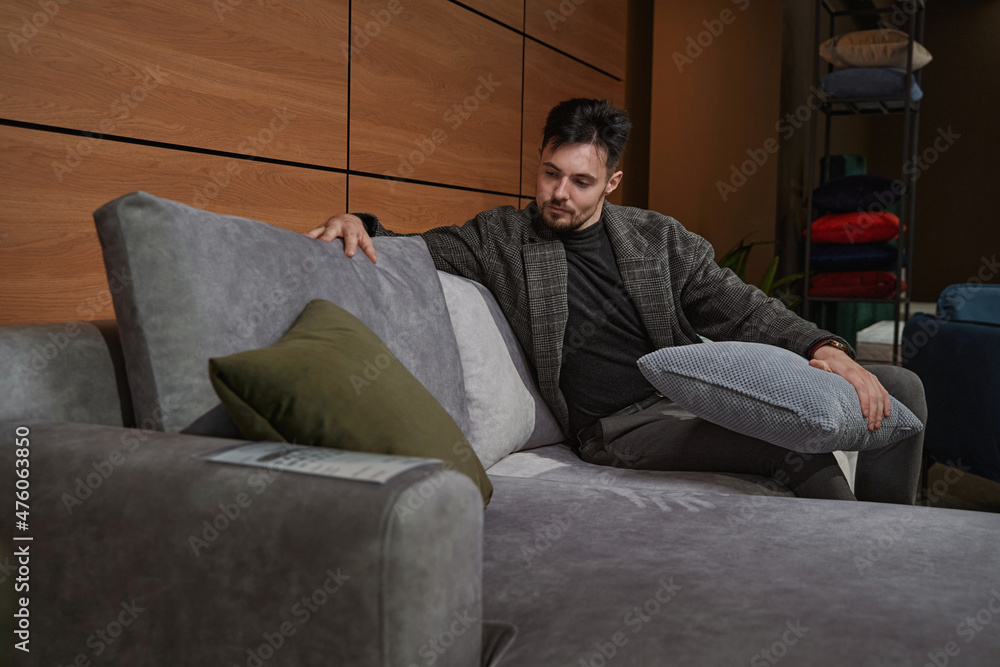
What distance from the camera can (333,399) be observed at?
88 cm

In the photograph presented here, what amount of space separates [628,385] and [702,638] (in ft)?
3.40

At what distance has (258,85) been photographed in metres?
1.78

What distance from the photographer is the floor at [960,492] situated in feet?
8.55

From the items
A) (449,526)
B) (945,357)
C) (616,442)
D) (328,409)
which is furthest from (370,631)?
A: (945,357)

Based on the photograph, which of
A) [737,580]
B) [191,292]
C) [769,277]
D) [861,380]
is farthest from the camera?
[769,277]

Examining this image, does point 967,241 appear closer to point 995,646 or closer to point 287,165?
point 287,165

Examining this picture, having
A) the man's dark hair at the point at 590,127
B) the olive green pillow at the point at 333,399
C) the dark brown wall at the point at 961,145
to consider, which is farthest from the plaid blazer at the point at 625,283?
the dark brown wall at the point at 961,145

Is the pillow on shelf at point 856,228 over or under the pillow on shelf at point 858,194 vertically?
under

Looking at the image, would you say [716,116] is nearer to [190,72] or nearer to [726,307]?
[726,307]

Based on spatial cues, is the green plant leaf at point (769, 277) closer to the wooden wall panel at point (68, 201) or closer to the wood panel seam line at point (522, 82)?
the wood panel seam line at point (522, 82)

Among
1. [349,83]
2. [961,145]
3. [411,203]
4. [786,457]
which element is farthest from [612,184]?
[961,145]

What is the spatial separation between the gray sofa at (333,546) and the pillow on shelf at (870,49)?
113 inches

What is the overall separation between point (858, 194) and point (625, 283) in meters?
2.15

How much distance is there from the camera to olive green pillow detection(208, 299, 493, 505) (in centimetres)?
85
